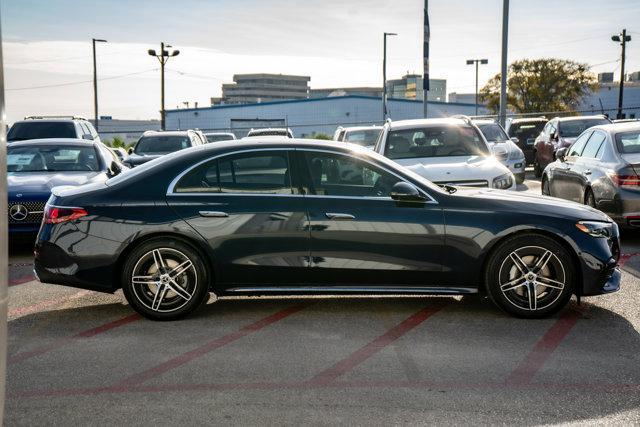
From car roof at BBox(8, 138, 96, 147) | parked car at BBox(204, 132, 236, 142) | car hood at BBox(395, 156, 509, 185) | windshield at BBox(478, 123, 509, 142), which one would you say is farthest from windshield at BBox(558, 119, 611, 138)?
car roof at BBox(8, 138, 96, 147)

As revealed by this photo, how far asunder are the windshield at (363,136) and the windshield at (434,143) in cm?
933

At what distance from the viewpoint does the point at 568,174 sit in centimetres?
1209

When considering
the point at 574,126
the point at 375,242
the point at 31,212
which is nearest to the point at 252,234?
the point at 375,242

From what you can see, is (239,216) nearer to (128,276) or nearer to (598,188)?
(128,276)

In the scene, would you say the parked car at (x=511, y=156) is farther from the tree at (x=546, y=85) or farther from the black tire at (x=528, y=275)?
the tree at (x=546, y=85)

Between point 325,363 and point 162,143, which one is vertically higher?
point 162,143

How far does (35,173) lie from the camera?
449 inches

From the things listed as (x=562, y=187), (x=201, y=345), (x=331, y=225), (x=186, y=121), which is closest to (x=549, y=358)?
→ (x=331, y=225)

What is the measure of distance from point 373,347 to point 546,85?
79433 millimetres

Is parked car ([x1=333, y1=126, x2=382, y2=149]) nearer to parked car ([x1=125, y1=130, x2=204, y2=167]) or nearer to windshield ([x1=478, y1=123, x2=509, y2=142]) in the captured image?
windshield ([x1=478, y1=123, x2=509, y2=142])

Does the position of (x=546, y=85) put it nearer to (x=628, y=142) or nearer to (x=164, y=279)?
(x=628, y=142)

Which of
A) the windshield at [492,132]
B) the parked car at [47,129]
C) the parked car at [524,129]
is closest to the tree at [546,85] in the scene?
the parked car at [524,129]

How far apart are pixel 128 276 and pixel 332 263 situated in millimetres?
1629

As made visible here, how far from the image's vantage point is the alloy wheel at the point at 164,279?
21.3ft
